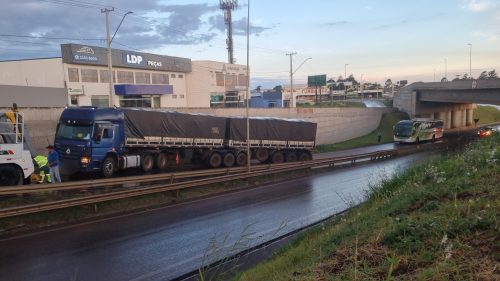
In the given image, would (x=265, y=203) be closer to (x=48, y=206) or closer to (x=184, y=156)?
(x=48, y=206)

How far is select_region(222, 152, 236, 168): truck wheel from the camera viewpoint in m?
27.4

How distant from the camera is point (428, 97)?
212 ft

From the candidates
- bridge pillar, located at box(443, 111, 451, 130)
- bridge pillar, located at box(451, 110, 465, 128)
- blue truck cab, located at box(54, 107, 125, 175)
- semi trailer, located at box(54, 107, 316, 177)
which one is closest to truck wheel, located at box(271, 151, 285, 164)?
semi trailer, located at box(54, 107, 316, 177)

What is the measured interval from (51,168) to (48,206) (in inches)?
172

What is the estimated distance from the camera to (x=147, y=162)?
75.6ft

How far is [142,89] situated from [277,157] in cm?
3827

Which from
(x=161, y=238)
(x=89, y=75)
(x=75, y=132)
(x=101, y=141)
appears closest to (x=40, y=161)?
(x=75, y=132)

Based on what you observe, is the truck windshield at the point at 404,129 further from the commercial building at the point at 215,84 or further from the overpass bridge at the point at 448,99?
the commercial building at the point at 215,84

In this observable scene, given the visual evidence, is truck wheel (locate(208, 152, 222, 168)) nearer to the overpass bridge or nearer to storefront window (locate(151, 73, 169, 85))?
the overpass bridge

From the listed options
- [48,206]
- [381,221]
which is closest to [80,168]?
[48,206]

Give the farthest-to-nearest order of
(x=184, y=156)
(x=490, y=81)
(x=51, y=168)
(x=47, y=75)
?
(x=47, y=75)
(x=490, y=81)
(x=184, y=156)
(x=51, y=168)

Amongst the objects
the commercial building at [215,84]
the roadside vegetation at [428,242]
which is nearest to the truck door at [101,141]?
the roadside vegetation at [428,242]

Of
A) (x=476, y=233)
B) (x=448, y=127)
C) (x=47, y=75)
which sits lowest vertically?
(x=448, y=127)

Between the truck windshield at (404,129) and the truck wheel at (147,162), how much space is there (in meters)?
35.1
